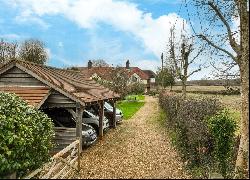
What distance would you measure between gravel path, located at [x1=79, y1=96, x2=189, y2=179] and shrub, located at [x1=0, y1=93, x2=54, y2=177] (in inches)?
84.0

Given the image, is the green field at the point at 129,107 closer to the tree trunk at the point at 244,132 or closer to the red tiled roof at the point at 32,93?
the red tiled roof at the point at 32,93

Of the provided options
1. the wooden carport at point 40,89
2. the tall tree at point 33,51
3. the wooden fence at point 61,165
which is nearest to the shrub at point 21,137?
the wooden fence at point 61,165

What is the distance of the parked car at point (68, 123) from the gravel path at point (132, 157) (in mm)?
496

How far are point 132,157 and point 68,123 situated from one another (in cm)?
461

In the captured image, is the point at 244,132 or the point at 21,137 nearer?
the point at 21,137

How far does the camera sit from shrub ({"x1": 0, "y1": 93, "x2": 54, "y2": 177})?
1182 centimetres

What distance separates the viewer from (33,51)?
79000mm

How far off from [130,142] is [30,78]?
688cm

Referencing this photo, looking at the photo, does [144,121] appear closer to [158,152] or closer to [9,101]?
[158,152]

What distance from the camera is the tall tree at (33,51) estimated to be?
76750 mm

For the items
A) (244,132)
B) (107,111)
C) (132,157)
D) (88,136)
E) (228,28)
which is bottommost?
(132,157)

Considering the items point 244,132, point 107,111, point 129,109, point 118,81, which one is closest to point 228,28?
point 244,132

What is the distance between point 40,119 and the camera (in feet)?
47.0

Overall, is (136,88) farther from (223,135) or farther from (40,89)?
(223,135)
